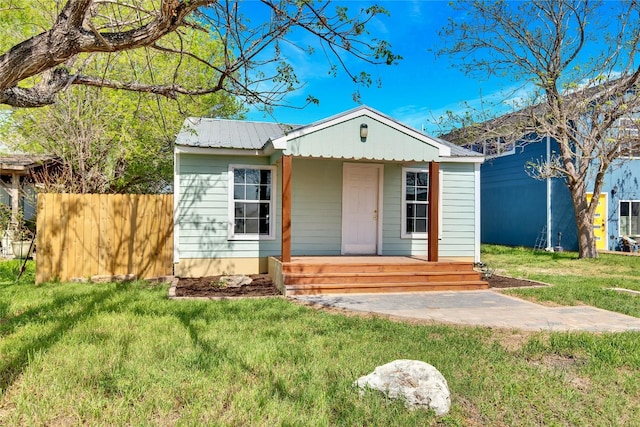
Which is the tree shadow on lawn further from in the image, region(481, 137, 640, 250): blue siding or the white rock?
region(481, 137, 640, 250): blue siding

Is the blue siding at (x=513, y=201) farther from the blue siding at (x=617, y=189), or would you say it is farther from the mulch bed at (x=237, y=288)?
the mulch bed at (x=237, y=288)

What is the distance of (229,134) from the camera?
1043 cm

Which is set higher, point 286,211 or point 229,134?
point 229,134

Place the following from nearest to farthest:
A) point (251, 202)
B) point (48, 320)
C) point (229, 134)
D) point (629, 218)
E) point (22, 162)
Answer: point (48, 320) < point (251, 202) < point (229, 134) < point (22, 162) < point (629, 218)

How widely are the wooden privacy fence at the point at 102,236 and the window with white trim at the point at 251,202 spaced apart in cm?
143

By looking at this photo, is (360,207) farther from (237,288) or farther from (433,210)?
(237,288)

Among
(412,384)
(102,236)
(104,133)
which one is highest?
(104,133)

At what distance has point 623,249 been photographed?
649 inches

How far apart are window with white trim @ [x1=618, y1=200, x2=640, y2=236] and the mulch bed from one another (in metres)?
10.4

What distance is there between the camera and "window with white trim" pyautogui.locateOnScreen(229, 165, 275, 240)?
31.9 ft

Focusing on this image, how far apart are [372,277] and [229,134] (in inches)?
200

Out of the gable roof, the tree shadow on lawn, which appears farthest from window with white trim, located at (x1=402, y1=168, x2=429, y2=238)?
the tree shadow on lawn

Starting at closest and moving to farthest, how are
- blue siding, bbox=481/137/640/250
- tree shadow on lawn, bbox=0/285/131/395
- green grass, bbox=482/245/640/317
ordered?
tree shadow on lawn, bbox=0/285/131/395, green grass, bbox=482/245/640/317, blue siding, bbox=481/137/640/250

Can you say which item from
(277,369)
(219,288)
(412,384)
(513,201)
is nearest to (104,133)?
(219,288)
